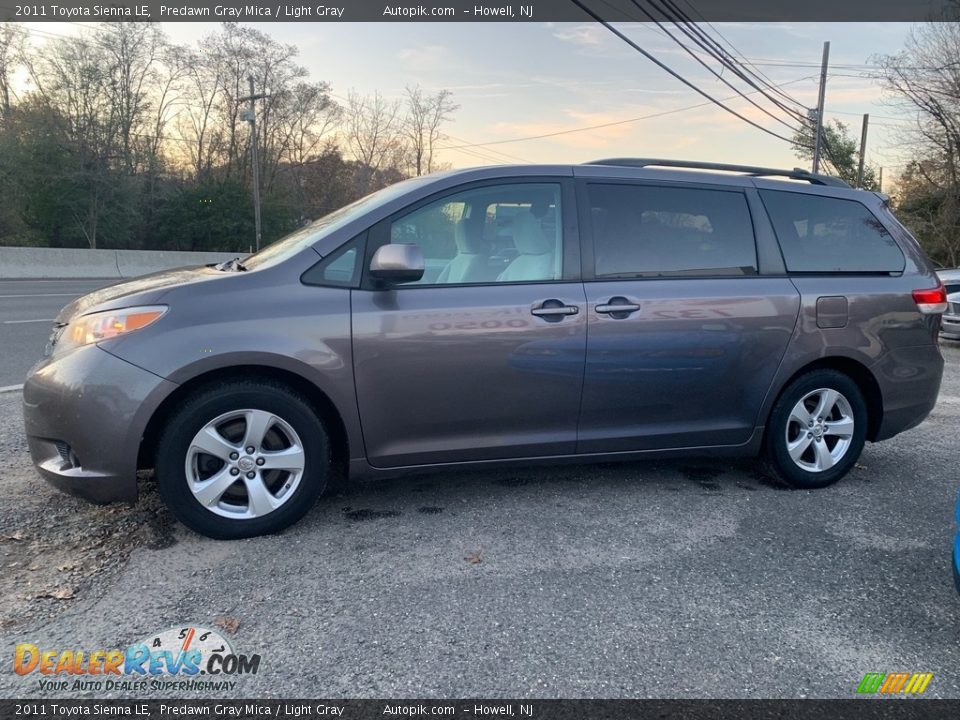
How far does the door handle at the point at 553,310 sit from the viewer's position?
3.35 metres

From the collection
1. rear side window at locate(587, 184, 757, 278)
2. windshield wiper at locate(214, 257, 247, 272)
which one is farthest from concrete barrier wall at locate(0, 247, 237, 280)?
rear side window at locate(587, 184, 757, 278)

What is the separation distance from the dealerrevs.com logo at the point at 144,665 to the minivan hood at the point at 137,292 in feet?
4.72

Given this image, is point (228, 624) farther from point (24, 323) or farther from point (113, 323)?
point (24, 323)

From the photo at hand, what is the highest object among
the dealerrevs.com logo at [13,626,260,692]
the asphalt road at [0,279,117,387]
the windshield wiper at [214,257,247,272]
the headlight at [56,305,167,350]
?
the windshield wiper at [214,257,247,272]

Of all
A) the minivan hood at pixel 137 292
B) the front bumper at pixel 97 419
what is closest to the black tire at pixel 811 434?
the minivan hood at pixel 137 292

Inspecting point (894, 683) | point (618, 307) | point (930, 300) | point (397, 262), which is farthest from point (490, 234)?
point (930, 300)

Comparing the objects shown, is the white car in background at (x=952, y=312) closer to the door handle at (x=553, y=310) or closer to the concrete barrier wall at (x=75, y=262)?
the door handle at (x=553, y=310)

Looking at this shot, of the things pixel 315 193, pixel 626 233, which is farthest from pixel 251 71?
pixel 626 233

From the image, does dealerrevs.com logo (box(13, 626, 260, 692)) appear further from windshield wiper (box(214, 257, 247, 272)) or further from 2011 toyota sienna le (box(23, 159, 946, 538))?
windshield wiper (box(214, 257, 247, 272))

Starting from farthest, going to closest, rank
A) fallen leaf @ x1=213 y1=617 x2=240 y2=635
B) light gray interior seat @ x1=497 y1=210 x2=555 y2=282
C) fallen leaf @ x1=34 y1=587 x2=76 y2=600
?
light gray interior seat @ x1=497 y1=210 x2=555 y2=282 < fallen leaf @ x1=34 y1=587 x2=76 y2=600 < fallen leaf @ x1=213 y1=617 x2=240 y2=635

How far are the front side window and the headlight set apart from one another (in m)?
1.17

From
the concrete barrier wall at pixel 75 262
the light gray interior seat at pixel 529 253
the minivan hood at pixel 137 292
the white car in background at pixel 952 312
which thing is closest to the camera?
the minivan hood at pixel 137 292

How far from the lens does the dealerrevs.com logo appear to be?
7.00 feet

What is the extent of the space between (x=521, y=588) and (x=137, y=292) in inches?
85.7
